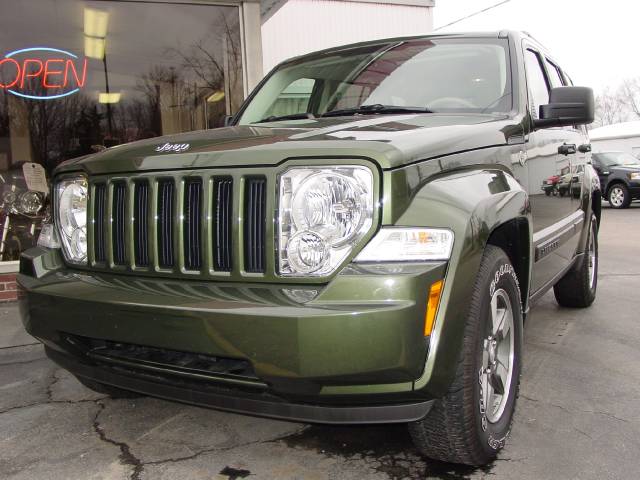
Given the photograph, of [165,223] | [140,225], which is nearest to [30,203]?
[140,225]

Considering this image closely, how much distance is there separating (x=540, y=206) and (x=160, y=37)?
5131 mm

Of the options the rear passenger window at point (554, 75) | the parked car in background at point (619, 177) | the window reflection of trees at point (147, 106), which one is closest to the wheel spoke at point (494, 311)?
the rear passenger window at point (554, 75)

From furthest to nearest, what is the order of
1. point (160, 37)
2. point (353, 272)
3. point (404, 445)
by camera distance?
point (160, 37) < point (404, 445) < point (353, 272)

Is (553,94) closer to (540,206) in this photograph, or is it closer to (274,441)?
(540,206)

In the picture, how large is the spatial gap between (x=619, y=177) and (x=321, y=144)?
680 inches

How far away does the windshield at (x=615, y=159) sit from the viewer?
17.4 meters

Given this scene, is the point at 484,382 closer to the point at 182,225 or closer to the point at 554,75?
the point at 182,225

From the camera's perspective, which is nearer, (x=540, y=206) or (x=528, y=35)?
(x=540, y=206)

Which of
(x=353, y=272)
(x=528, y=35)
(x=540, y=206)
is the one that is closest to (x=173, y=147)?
(x=353, y=272)

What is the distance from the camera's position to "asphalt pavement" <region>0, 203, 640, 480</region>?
242cm

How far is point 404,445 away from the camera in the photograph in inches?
103

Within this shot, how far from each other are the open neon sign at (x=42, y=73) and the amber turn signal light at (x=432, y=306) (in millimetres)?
5962

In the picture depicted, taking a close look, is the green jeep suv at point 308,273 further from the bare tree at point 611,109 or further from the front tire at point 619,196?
the bare tree at point 611,109

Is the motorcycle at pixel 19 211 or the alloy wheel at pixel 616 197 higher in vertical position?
the motorcycle at pixel 19 211
